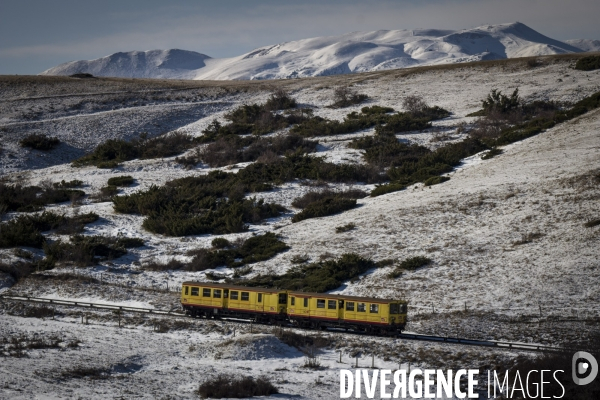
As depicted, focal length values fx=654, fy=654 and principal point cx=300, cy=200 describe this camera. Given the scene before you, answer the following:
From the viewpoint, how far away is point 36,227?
51.4m

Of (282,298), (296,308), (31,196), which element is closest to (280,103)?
(31,196)

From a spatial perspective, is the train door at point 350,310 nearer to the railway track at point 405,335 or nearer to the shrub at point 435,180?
the railway track at point 405,335

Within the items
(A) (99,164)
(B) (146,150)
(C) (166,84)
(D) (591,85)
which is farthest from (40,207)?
(D) (591,85)

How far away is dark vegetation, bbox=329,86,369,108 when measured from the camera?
8694cm

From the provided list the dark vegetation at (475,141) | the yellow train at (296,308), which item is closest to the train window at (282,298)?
the yellow train at (296,308)

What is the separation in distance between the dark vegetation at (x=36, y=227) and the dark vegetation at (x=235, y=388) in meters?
29.9

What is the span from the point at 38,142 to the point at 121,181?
63.2 feet

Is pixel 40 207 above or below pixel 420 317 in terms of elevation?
above

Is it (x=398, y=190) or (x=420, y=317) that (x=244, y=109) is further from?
(x=420, y=317)

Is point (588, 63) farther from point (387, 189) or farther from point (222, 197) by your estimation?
point (222, 197)

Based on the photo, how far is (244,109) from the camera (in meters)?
87.5

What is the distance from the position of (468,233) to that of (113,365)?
2508cm

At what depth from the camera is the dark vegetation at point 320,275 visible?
38.4 metres

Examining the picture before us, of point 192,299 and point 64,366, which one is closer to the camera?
point 64,366
